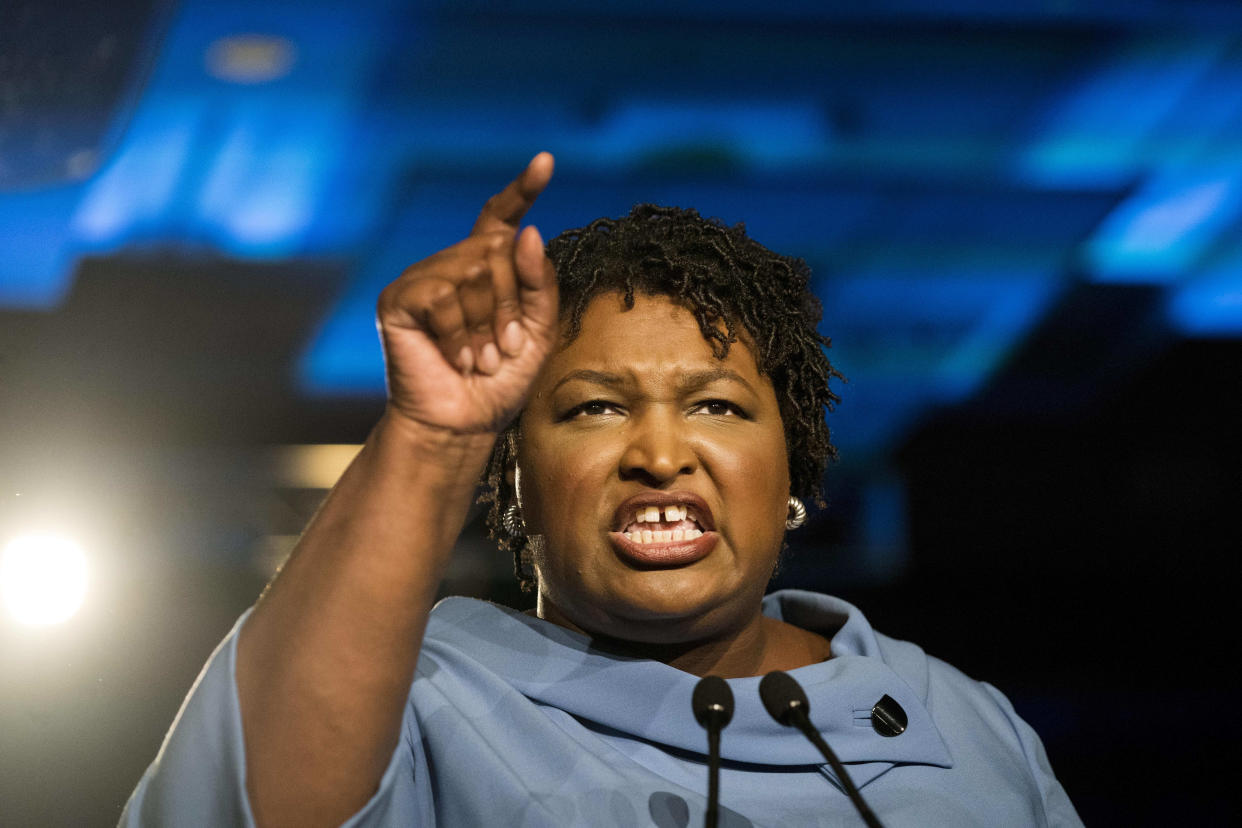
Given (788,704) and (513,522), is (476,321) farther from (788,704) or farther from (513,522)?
(513,522)

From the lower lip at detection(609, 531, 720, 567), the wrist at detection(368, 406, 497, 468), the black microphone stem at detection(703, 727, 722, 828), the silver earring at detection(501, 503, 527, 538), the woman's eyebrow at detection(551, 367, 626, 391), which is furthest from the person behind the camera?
the silver earring at detection(501, 503, 527, 538)

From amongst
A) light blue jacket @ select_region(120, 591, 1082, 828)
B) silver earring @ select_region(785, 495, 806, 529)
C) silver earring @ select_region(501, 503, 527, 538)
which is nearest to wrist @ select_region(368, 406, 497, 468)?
light blue jacket @ select_region(120, 591, 1082, 828)

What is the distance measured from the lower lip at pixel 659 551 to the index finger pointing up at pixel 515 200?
52cm

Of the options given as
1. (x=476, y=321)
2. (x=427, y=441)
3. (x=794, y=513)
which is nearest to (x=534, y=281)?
(x=476, y=321)

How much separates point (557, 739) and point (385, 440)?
53 centimetres

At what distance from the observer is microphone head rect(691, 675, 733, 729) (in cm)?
105

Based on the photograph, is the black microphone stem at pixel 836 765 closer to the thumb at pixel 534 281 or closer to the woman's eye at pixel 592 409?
the thumb at pixel 534 281

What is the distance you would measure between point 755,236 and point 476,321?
1677 millimetres

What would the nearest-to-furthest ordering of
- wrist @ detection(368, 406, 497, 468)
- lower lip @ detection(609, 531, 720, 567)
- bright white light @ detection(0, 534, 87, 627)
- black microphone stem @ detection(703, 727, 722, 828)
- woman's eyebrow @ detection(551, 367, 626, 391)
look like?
black microphone stem @ detection(703, 727, 722, 828) → wrist @ detection(368, 406, 497, 468) → lower lip @ detection(609, 531, 720, 567) → woman's eyebrow @ detection(551, 367, 626, 391) → bright white light @ detection(0, 534, 87, 627)

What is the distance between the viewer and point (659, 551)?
4.67 feet

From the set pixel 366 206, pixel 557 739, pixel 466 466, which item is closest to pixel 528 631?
pixel 557 739

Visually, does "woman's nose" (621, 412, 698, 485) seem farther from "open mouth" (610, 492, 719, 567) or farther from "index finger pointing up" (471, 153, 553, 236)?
"index finger pointing up" (471, 153, 553, 236)

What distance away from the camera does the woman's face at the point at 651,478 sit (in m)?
1.44

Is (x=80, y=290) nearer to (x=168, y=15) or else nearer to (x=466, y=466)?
(x=168, y=15)
